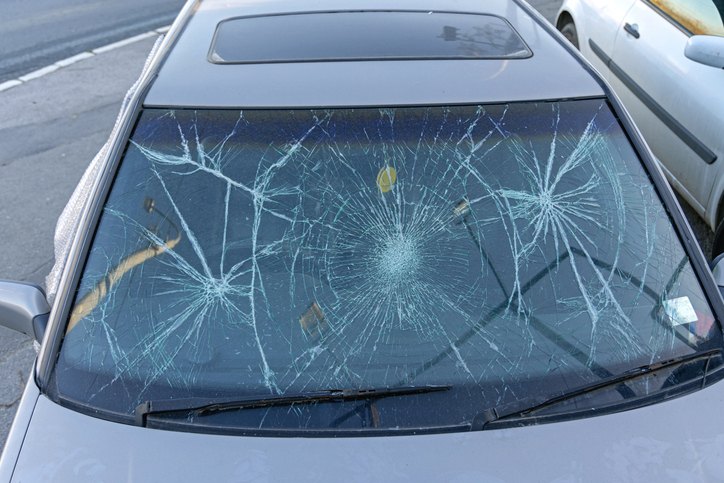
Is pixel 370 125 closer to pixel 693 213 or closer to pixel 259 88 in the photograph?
pixel 259 88

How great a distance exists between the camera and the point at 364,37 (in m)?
2.56

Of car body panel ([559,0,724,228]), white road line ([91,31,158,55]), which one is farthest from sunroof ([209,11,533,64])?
white road line ([91,31,158,55])

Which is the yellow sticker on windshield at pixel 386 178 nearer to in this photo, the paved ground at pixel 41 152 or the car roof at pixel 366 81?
the car roof at pixel 366 81

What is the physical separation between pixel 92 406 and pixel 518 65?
1585 mm

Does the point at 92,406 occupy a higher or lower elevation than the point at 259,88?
lower

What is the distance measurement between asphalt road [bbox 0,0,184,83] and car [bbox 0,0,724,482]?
19.2 ft

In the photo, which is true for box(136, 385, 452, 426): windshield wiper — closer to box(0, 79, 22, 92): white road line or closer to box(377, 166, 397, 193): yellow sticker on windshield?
box(377, 166, 397, 193): yellow sticker on windshield

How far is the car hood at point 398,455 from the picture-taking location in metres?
1.70

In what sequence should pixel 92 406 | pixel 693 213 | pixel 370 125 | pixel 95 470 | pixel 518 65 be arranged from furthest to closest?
pixel 693 213 → pixel 518 65 → pixel 370 125 → pixel 92 406 → pixel 95 470

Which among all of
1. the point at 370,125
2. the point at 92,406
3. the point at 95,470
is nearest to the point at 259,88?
the point at 370,125

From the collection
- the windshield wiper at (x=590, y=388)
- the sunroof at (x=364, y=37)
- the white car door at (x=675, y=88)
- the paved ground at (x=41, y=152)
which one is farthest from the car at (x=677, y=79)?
the paved ground at (x=41, y=152)

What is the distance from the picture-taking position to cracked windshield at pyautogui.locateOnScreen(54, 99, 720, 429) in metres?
1.91

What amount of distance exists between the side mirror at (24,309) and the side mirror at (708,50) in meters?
3.07

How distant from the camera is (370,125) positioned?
2.21m
